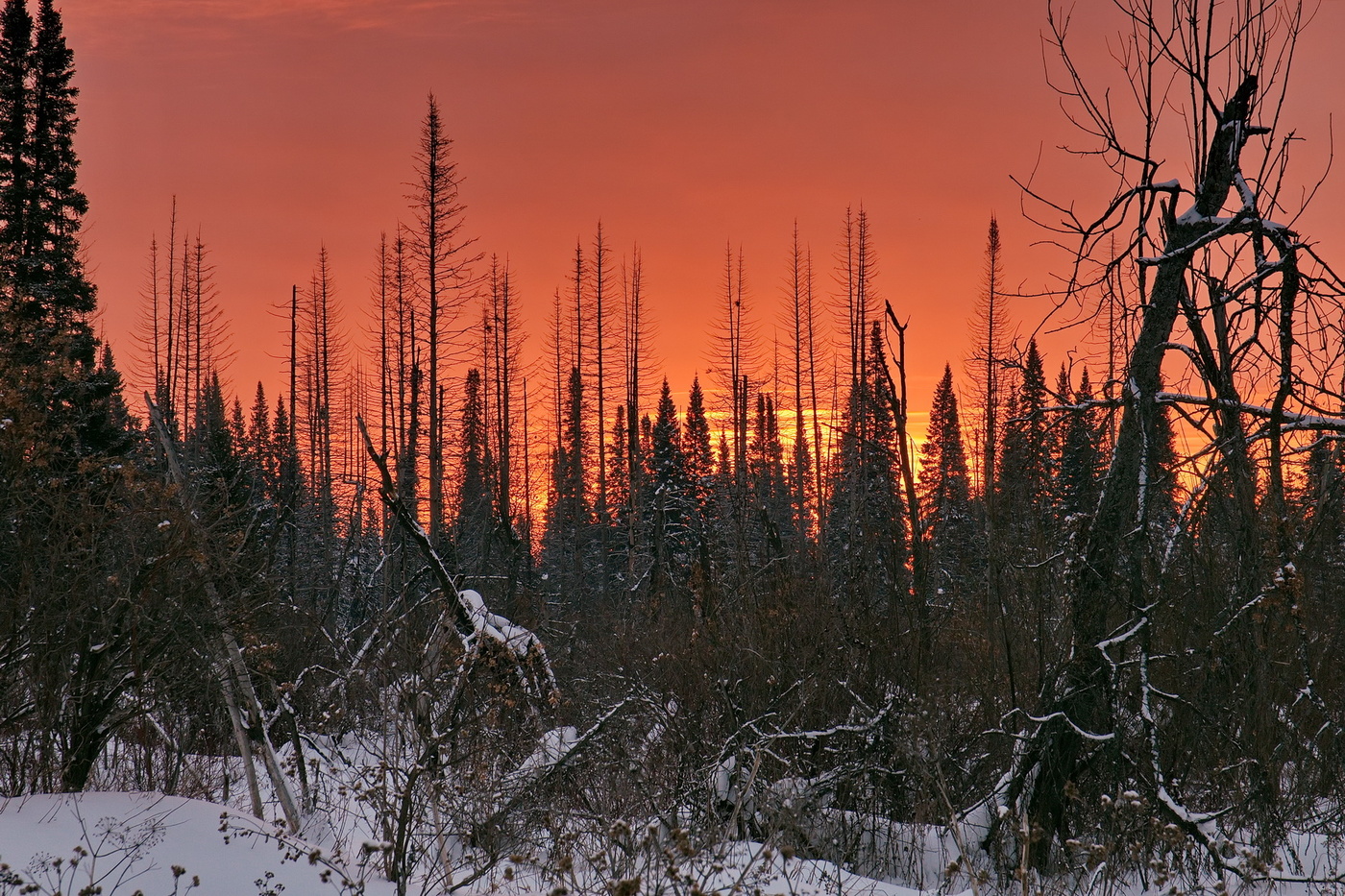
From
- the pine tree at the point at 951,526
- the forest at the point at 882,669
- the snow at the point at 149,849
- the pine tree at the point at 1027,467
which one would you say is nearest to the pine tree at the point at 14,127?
the forest at the point at 882,669

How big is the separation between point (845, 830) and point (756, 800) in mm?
931

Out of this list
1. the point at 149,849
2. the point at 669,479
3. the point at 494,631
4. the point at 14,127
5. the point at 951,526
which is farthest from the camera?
the point at 669,479

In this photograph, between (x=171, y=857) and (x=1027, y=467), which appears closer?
(x=171, y=857)

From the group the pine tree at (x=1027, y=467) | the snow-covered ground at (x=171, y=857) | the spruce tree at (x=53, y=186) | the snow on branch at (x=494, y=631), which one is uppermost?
the spruce tree at (x=53, y=186)

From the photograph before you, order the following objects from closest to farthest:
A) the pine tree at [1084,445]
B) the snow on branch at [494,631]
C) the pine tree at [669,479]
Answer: the pine tree at [1084,445], the snow on branch at [494,631], the pine tree at [669,479]

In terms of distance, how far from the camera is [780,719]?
30.0 ft

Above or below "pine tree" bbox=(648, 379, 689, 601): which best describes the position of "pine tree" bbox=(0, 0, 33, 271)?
above

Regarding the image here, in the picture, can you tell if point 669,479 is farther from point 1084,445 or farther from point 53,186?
point 1084,445

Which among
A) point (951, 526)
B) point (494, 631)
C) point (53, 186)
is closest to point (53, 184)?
point (53, 186)

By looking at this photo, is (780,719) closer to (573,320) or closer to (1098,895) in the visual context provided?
(1098,895)

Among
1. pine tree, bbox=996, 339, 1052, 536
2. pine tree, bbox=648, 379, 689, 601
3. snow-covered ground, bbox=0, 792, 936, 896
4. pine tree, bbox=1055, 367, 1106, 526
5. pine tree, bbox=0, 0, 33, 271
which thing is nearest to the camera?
snow-covered ground, bbox=0, 792, 936, 896

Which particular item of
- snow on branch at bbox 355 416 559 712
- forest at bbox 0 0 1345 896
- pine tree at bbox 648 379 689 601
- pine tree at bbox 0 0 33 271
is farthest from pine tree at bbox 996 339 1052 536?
pine tree at bbox 648 379 689 601

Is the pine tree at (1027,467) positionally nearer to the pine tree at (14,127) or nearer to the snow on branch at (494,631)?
the snow on branch at (494,631)

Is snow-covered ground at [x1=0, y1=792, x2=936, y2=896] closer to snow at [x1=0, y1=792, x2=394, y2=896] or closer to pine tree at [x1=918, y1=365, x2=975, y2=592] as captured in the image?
snow at [x1=0, y1=792, x2=394, y2=896]
